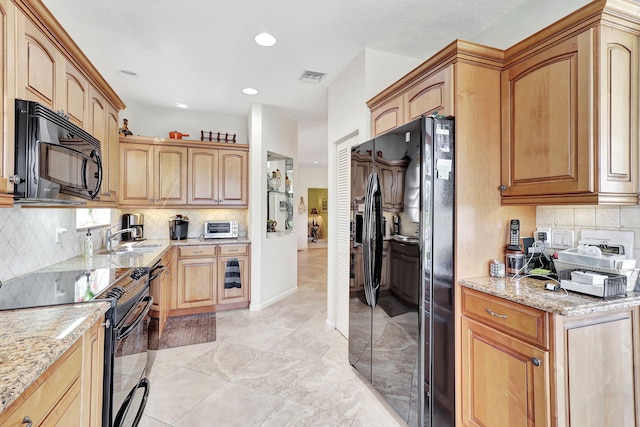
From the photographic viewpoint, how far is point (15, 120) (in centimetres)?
136

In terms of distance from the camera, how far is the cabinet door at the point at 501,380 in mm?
1338

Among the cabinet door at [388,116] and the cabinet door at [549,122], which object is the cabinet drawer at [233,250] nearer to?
the cabinet door at [388,116]

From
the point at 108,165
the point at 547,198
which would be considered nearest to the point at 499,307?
the point at 547,198

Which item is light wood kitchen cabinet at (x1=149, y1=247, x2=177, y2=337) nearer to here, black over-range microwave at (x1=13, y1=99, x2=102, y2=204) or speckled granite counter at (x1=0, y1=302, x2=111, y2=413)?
black over-range microwave at (x1=13, y1=99, x2=102, y2=204)

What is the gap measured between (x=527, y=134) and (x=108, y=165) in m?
3.24

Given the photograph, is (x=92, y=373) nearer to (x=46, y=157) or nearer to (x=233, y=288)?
(x=46, y=157)

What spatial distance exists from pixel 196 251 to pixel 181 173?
1.07 metres

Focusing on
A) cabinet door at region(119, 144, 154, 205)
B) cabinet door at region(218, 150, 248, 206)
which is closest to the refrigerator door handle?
cabinet door at region(218, 150, 248, 206)

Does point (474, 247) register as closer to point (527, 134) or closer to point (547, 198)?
point (547, 198)

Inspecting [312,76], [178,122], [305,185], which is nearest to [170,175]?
[178,122]

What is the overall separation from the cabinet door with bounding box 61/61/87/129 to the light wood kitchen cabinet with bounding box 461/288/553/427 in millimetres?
2703

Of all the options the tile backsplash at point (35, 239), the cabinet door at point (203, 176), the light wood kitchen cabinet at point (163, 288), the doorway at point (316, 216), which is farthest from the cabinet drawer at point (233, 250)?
the doorway at point (316, 216)

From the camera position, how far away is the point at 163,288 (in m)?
3.28

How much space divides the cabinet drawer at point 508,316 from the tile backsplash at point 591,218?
2.35ft
